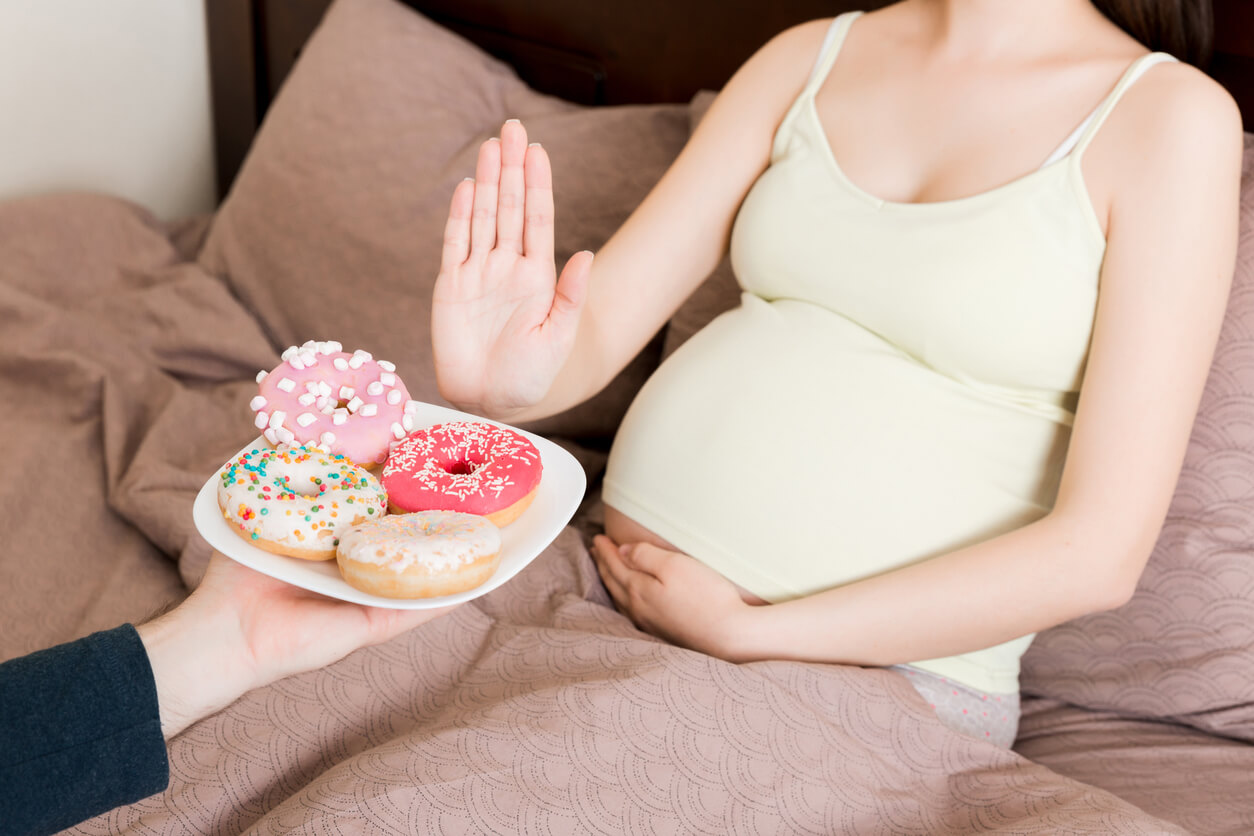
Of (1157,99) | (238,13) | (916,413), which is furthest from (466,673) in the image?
(238,13)

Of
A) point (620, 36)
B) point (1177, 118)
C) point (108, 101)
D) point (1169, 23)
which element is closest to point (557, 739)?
point (1177, 118)

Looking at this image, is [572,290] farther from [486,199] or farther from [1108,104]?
[1108,104]

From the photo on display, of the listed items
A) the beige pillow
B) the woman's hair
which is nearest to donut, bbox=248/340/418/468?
the beige pillow

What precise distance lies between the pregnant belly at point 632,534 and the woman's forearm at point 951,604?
64mm

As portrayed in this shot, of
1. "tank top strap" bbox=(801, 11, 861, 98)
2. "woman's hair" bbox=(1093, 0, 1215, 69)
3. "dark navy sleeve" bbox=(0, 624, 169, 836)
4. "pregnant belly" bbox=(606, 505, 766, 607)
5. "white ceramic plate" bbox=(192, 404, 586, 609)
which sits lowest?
"pregnant belly" bbox=(606, 505, 766, 607)

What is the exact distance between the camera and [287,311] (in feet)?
5.50

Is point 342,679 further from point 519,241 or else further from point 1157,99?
point 1157,99

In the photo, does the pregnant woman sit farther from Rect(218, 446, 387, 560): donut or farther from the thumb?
Rect(218, 446, 387, 560): donut

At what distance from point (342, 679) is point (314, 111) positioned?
1128 mm

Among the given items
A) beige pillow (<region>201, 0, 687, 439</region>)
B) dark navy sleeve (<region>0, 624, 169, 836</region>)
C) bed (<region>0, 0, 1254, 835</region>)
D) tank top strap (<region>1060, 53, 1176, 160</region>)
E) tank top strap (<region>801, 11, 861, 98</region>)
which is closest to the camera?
dark navy sleeve (<region>0, 624, 169, 836</region>)

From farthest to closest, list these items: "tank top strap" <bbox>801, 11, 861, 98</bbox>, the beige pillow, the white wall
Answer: the white wall < the beige pillow < "tank top strap" <bbox>801, 11, 861, 98</bbox>

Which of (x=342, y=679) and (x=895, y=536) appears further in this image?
(x=895, y=536)

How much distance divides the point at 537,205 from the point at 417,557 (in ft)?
1.22

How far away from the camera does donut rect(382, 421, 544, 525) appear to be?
863 mm
